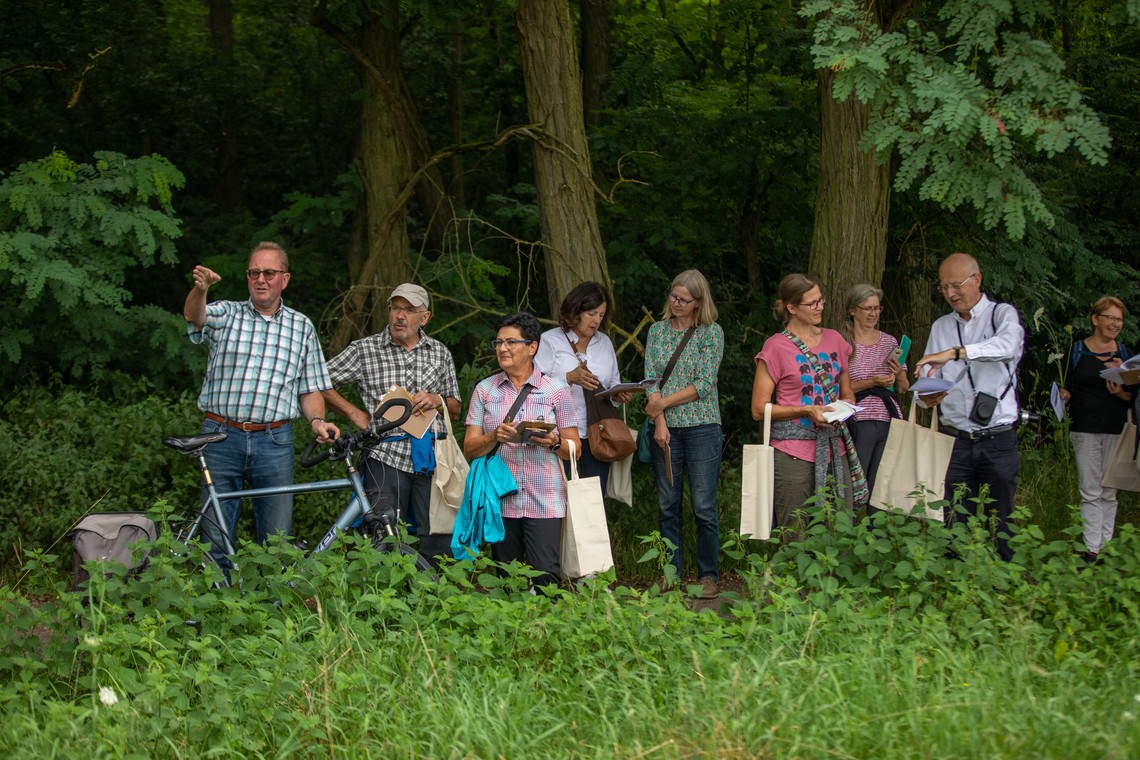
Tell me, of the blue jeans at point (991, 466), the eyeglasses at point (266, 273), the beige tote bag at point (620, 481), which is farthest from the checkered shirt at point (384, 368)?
the blue jeans at point (991, 466)

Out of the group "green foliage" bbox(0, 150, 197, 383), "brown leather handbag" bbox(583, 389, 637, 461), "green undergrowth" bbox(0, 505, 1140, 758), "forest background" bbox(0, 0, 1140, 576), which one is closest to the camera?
"green undergrowth" bbox(0, 505, 1140, 758)

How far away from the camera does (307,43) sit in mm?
15617

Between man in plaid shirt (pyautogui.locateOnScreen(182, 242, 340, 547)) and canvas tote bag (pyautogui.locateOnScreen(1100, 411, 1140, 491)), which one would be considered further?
canvas tote bag (pyautogui.locateOnScreen(1100, 411, 1140, 491))

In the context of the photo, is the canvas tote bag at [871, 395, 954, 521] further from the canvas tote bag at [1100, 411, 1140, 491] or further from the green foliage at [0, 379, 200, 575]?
the green foliage at [0, 379, 200, 575]

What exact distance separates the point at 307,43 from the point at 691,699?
1336 centimetres

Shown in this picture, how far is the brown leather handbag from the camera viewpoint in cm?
710

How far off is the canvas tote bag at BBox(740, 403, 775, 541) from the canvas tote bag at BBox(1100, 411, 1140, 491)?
269 centimetres

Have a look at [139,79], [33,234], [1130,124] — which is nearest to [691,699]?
[33,234]

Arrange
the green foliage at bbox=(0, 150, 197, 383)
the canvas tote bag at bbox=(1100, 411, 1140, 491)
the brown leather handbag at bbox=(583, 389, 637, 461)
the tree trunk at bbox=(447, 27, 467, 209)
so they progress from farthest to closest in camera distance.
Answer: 1. the tree trunk at bbox=(447, 27, 467, 209)
2. the green foliage at bbox=(0, 150, 197, 383)
3. the canvas tote bag at bbox=(1100, 411, 1140, 491)
4. the brown leather handbag at bbox=(583, 389, 637, 461)

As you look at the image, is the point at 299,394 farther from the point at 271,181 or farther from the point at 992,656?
the point at 271,181

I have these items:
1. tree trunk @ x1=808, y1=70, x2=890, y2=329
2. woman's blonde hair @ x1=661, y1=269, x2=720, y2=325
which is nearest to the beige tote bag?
woman's blonde hair @ x1=661, y1=269, x2=720, y2=325

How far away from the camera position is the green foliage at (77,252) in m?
8.62

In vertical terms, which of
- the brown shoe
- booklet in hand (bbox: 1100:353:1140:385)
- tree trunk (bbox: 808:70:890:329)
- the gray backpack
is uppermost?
tree trunk (bbox: 808:70:890:329)

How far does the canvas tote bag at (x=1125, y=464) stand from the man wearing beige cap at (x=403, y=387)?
4.42m
